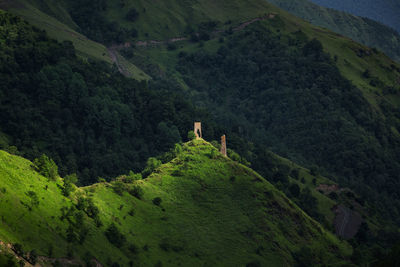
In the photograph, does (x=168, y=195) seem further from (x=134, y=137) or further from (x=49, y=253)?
(x=134, y=137)

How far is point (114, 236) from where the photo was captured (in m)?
85.9

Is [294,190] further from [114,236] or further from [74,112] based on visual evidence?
[114,236]

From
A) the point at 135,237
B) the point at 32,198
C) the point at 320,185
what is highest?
the point at 32,198

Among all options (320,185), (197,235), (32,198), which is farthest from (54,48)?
(32,198)

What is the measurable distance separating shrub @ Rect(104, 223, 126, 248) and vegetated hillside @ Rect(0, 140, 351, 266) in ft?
0.44

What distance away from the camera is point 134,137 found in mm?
174750

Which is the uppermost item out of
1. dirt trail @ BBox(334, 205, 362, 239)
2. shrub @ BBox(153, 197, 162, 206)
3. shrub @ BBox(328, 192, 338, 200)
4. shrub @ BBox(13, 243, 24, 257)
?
shrub @ BBox(13, 243, 24, 257)

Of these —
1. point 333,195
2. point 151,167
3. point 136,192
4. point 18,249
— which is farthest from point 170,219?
point 333,195

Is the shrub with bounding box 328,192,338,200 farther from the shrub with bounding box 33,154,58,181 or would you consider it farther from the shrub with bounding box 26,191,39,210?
the shrub with bounding box 26,191,39,210

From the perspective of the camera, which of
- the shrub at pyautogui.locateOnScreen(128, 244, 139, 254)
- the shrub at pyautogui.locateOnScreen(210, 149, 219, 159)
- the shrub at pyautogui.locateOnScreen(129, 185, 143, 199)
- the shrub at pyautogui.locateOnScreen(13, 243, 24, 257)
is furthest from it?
the shrub at pyautogui.locateOnScreen(210, 149, 219, 159)

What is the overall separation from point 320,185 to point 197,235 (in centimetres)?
9120

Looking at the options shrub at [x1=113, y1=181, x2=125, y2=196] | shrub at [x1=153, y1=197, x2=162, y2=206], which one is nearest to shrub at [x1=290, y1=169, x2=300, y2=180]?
shrub at [x1=153, y1=197, x2=162, y2=206]

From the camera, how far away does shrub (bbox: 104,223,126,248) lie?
8544 centimetres

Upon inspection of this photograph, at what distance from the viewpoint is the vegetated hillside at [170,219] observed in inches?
2931
